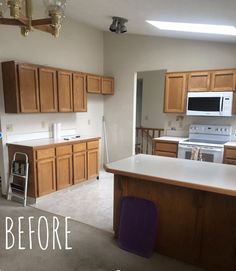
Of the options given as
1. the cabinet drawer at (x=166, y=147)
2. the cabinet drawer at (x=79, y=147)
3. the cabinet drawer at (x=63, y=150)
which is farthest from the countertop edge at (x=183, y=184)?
the cabinet drawer at (x=166, y=147)

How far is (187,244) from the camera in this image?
7.61ft

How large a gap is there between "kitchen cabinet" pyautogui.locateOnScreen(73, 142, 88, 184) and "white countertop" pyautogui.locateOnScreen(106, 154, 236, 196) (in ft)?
5.56

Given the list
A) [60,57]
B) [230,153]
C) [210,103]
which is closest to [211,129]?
[210,103]

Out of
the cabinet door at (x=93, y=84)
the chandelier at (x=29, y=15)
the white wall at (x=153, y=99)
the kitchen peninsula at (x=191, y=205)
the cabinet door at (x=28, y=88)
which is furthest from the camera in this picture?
the white wall at (x=153, y=99)

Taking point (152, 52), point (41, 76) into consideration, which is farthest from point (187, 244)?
point (152, 52)

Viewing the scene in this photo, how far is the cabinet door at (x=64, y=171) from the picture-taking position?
4020 mm

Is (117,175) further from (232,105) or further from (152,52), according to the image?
(152,52)

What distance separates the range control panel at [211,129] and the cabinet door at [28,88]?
2.96 m

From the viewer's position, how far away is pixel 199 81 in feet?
14.2

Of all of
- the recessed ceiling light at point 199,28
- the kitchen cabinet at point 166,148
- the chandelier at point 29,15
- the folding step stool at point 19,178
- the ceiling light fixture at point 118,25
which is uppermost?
the ceiling light fixture at point 118,25

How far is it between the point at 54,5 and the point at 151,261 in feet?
8.02

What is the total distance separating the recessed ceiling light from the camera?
3.12 m

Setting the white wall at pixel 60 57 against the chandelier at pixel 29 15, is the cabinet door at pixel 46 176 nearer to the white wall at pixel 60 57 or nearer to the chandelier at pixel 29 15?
the white wall at pixel 60 57

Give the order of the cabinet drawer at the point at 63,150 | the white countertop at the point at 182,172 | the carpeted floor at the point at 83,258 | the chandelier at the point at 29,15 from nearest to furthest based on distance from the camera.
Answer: the chandelier at the point at 29,15 < the white countertop at the point at 182,172 < the carpeted floor at the point at 83,258 < the cabinet drawer at the point at 63,150
